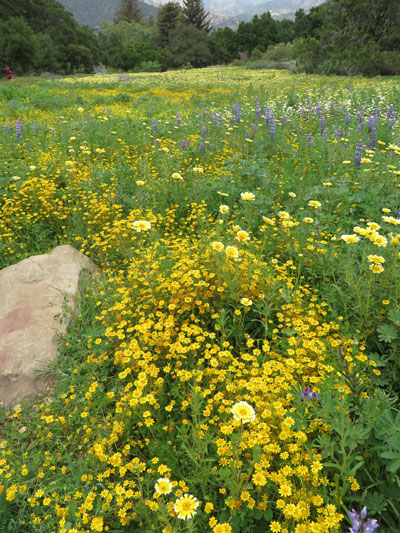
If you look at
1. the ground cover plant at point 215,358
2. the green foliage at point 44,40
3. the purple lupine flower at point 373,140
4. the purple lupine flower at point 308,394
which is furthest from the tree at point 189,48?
the purple lupine flower at point 308,394

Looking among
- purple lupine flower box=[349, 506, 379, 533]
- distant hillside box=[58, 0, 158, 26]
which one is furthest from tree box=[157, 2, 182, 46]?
distant hillside box=[58, 0, 158, 26]

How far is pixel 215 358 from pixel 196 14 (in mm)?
77296

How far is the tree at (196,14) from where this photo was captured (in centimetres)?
6150

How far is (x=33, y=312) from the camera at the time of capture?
132 inches

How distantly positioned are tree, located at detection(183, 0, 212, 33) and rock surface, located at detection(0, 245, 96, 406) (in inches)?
2853

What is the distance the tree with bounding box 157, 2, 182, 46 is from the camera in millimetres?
56000

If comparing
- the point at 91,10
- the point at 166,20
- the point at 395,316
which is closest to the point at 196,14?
the point at 166,20

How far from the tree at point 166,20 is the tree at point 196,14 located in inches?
186

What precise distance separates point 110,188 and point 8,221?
1.53m

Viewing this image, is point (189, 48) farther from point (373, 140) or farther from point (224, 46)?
point (373, 140)

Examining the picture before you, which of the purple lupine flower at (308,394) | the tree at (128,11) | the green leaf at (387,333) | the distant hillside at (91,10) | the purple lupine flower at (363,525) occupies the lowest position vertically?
the green leaf at (387,333)

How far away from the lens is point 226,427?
187 cm

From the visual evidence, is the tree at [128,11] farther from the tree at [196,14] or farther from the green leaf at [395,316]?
the green leaf at [395,316]

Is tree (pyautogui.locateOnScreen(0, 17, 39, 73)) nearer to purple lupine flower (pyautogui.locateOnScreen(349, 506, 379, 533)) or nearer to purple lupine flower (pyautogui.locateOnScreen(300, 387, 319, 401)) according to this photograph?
purple lupine flower (pyautogui.locateOnScreen(300, 387, 319, 401))
